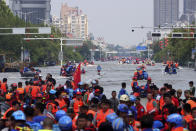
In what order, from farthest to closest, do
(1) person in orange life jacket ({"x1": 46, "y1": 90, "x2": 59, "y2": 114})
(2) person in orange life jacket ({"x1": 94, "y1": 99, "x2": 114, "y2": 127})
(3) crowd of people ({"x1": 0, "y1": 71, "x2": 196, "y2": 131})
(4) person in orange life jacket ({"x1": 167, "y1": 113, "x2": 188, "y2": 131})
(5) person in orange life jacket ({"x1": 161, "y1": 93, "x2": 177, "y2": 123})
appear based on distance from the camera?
(1) person in orange life jacket ({"x1": 46, "y1": 90, "x2": 59, "y2": 114}) < (5) person in orange life jacket ({"x1": 161, "y1": 93, "x2": 177, "y2": 123}) < (2) person in orange life jacket ({"x1": 94, "y1": 99, "x2": 114, "y2": 127}) < (4) person in orange life jacket ({"x1": 167, "y1": 113, "x2": 188, "y2": 131}) < (3) crowd of people ({"x1": 0, "y1": 71, "x2": 196, "y2": 131})

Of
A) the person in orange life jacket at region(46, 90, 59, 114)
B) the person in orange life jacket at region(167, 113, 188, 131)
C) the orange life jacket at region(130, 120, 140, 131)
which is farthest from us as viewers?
the person in orange life jacket at region(46, 90, 59, 114)

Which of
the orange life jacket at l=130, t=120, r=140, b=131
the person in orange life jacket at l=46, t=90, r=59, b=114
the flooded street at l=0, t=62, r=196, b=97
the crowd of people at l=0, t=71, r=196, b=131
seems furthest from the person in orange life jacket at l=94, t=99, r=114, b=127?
the flooded street at l=0, t=62, r=196, b=97

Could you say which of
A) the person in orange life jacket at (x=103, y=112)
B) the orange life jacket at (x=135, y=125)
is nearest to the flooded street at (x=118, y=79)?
the person in orange life jacket at (x=103, y=112)

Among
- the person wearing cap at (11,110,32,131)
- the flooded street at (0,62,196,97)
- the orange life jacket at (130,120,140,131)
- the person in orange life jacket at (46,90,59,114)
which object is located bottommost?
the flooded street at (0,62,196,97)

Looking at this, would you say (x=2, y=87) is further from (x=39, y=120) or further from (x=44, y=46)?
(x=44, y=46)

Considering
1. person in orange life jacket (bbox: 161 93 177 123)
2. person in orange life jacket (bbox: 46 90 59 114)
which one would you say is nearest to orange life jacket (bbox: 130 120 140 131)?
person in orange life jacket (bbox: 161 93 177 123)

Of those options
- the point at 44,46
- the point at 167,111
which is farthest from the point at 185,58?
the point at 167,111

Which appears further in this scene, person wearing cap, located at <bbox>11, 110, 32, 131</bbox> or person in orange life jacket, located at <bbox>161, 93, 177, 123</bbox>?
person in orange life jacket, located at <bbox>161, 93, 177, 123</bbox>

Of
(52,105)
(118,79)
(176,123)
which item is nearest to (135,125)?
(176,123)

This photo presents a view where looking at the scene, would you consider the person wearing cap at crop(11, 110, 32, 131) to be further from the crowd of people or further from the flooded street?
the flooded street

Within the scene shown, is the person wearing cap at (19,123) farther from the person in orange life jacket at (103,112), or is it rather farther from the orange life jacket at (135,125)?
the person in orange life jacket at (103,112)

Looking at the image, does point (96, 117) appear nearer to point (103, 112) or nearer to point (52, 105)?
point (103, 112)

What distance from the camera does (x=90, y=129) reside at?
8.62m

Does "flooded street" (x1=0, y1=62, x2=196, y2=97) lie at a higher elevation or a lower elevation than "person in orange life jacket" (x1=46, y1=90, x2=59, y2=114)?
lower
